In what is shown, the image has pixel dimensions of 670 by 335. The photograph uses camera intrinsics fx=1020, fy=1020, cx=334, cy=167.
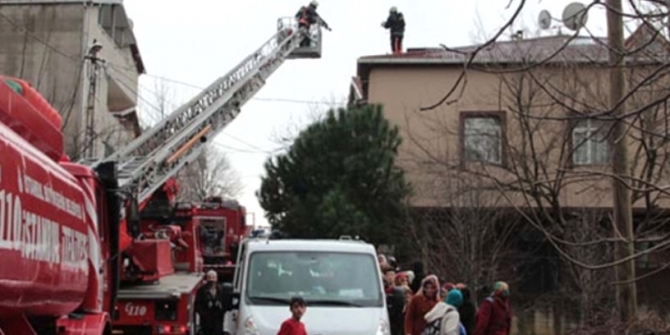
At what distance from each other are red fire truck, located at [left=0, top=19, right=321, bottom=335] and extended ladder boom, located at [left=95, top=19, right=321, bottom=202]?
192 mm

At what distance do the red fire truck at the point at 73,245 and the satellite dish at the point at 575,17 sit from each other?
3.33 m

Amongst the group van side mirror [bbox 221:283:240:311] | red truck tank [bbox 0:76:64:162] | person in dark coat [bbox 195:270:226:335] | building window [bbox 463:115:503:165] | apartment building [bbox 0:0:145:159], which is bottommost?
person in dark coat [bbox 195:270:226:335]

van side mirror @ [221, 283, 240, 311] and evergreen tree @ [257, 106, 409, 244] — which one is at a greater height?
evergreen tree @ [257, 106, 409, 244]

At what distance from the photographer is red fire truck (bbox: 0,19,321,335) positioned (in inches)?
229

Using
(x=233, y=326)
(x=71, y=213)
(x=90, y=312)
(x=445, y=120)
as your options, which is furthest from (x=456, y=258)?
(x=71, y=213)

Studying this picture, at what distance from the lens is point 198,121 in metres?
25.1

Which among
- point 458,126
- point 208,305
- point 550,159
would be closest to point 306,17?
point 458,126

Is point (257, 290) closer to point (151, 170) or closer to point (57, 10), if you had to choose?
point (151, 170)

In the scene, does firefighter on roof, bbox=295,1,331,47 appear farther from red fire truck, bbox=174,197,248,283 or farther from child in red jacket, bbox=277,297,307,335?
child in red jacket, bbox=277,297,307,335

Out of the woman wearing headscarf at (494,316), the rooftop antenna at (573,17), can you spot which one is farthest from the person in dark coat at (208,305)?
the rooftop antenna at (573,17)

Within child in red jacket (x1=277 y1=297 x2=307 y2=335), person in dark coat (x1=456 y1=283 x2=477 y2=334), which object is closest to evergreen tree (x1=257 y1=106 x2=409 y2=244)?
person in dark coat (x1=456 y1=283 x2=477 y2=334)

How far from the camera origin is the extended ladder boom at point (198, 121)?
2230cm

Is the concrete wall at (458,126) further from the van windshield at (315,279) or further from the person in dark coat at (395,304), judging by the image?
the van windshield at (315,279)

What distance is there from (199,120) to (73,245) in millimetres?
17605
